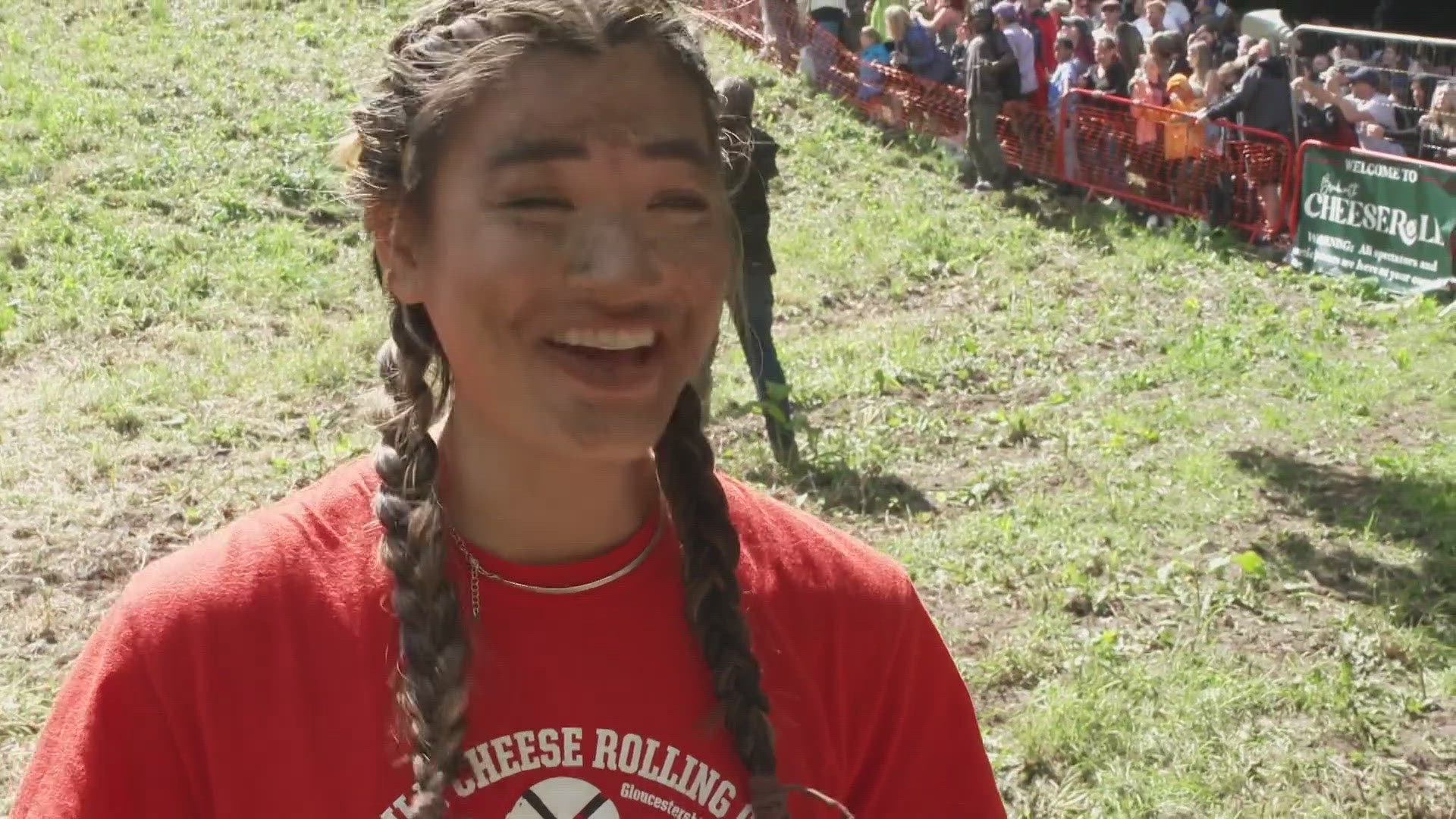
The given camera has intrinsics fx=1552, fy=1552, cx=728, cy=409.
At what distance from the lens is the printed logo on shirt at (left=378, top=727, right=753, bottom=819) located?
5.02 ft

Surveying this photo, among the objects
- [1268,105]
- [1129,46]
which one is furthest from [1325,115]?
[1129,46]

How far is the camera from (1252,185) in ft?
38.5

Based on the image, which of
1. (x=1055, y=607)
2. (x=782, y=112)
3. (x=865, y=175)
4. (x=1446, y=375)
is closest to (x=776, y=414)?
(x=1055, y=607)

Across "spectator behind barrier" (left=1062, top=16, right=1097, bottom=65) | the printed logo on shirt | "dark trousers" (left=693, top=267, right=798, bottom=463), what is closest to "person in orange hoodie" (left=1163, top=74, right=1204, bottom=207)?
"spectator behind barrier" (left=1062, top=16, right=1097, bottom=65)

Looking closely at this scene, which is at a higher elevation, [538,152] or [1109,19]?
[538,152]

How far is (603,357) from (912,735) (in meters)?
0.55

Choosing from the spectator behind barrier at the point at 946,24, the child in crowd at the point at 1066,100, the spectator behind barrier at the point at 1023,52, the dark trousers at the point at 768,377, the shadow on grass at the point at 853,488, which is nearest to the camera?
the shadow on grass at the point at 853,488

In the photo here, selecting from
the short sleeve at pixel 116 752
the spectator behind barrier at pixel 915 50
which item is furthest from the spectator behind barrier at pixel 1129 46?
the short sleeve at pixel 116 752

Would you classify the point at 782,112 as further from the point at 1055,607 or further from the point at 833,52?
the point at 1055,607

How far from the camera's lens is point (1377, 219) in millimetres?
10656

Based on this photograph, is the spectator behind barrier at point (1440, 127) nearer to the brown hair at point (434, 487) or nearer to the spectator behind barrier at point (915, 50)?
the spectator behind barrier at point (915, 50)

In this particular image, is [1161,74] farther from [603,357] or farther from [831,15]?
[603,357]

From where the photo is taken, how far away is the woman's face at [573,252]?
5.02 ft

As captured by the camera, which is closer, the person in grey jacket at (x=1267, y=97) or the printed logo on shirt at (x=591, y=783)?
the printed logo on shirt at (x=591, y=783)
